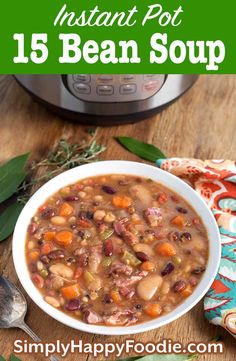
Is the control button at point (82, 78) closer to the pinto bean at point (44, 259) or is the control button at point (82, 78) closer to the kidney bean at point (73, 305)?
the pinto bean at point (44, 259)

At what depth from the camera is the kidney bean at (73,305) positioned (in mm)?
2203

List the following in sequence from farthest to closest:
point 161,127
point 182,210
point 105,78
Answer: point 161,127, point 105,78, point 182,210

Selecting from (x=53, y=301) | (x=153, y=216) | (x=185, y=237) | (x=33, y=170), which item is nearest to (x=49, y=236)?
(x=53, y=301)

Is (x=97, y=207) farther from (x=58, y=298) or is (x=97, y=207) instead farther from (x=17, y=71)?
(x=17, y=71)

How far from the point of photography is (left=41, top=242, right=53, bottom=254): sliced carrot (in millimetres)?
2371

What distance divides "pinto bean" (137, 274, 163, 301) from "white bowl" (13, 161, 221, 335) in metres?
0.10

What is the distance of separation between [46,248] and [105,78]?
0.83m

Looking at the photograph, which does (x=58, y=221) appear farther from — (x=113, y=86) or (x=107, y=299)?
(x=113, y=86)

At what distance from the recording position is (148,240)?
2.40 meters

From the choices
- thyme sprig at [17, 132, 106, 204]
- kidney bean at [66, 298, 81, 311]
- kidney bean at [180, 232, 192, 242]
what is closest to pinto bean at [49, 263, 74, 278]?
kidney bean at [66, 298, 81, 311]

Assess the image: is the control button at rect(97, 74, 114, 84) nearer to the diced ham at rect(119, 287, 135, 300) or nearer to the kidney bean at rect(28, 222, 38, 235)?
the kidney bean at rect(28, 222, 38, 235)

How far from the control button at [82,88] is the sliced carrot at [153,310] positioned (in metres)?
1.07

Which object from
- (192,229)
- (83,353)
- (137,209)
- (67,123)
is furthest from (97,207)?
(67,123)

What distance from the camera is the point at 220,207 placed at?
2.74 metres
